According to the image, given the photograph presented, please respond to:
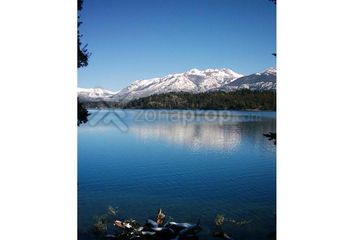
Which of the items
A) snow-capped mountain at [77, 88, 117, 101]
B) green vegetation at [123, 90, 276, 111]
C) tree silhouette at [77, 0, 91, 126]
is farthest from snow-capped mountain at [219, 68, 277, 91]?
tree silhouette at [77, 0, 91, 126]

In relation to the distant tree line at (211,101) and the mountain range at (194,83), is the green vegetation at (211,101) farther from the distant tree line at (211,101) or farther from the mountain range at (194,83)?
the mountain range at (194,83)

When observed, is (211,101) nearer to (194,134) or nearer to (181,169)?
(181,169)

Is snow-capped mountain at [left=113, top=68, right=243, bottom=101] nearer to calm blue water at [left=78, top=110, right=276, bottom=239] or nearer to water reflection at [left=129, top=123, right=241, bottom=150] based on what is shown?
calm blue water at [left=78, top=110, right=276, bottom=239]

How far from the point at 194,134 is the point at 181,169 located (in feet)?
7.53

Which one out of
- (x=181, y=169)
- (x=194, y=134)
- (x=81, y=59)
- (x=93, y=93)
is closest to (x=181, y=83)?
(x=181, y=169)

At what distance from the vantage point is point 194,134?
834 centimetres

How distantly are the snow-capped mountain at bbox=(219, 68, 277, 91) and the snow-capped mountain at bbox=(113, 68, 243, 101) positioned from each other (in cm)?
13

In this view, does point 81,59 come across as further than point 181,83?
No

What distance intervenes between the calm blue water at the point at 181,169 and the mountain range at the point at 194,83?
0.50 meters

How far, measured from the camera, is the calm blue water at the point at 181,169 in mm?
4336
